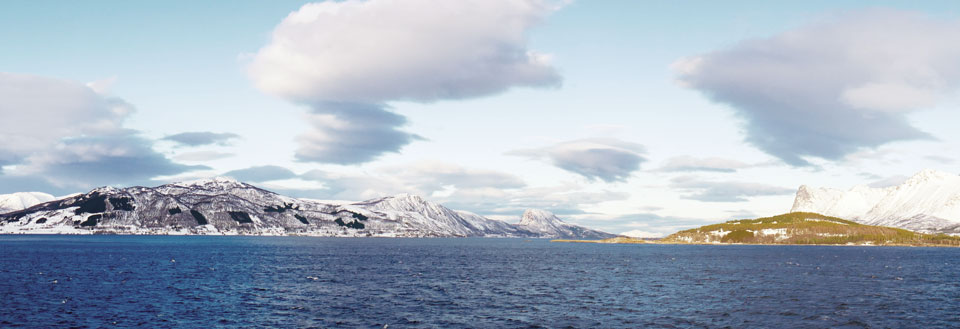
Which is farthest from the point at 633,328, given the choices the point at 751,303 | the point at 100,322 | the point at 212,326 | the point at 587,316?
the point at 100,322

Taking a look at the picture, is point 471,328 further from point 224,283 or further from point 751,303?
point 224,283

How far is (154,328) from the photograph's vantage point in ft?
213

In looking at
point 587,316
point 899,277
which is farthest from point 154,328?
point 899,277

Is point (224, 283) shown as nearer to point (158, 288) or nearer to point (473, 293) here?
point (158, 288)

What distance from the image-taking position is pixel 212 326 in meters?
66.7

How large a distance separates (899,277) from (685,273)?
43.9m

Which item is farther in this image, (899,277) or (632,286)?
(899,277)

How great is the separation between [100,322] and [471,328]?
41.1 metres

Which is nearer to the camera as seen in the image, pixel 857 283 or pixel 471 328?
pixel 471 328

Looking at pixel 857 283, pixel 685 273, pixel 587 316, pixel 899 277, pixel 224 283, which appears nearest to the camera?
pixel 587 316

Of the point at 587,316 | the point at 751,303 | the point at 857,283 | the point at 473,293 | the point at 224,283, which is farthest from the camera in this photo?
the point at 857,283

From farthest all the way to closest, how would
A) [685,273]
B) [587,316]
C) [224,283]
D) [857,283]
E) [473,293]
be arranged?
[685,273] < [857,283] < [224,283] < [473,293] < [587,316]

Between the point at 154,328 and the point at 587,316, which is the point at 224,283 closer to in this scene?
the point at 154,328

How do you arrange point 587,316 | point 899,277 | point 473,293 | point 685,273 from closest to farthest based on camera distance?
point 587,316, point 473,293, point 899,277, point 685,273
